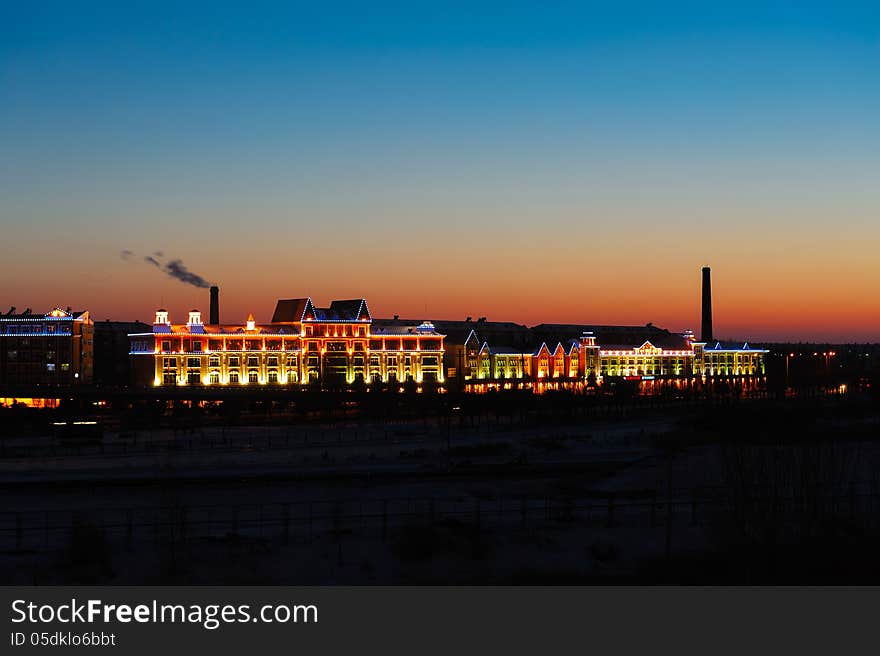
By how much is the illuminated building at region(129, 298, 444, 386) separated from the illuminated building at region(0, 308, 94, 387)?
7.00m

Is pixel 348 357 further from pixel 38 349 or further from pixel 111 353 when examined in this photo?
pixel 111 353

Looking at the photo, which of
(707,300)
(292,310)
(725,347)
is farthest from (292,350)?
(725,347)

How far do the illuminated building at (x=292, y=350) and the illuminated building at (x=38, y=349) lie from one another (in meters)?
7.00

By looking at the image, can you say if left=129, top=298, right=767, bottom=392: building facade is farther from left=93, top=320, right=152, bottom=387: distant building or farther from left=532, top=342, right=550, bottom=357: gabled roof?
left=93, top=320, right=152, bottom=387: distant building

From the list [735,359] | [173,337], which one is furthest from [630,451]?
[735,359]

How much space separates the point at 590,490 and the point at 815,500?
14.8 m

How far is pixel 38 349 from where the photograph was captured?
332ft

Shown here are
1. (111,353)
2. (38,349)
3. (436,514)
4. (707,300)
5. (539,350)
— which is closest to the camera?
(436,514)

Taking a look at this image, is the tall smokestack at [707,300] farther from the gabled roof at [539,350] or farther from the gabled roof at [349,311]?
the gabled roof at [349,311]

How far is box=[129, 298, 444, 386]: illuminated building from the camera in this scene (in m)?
99.1

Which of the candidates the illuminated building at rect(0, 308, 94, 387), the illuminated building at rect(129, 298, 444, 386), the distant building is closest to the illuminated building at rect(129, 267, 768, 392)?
the illuminated building at rect(129, 298, 444, 386)

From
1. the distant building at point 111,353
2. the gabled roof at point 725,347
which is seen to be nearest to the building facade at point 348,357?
the gabled roof at point 725,347

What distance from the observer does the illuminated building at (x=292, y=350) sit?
99125 mm

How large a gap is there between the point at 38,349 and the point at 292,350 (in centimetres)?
2531
